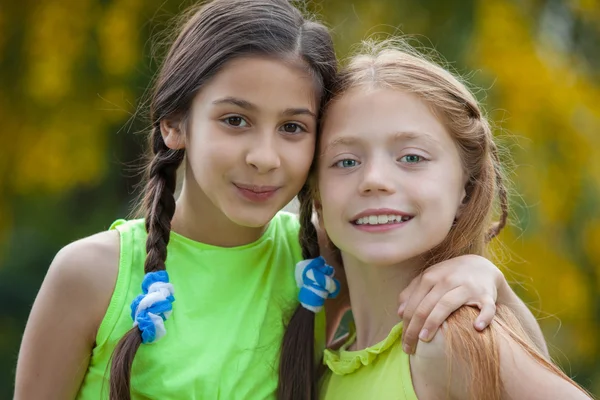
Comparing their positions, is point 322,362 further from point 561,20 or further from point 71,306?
point 561,20

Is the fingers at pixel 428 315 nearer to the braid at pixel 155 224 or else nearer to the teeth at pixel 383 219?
the teeth at pixel 383 219

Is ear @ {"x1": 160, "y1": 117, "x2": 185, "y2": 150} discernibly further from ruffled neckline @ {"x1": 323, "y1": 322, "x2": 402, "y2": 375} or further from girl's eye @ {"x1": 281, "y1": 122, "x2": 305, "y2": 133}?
ruffled neckline @ {"x1": 323, "y1": 322, "x2": 402, "y2": 375}

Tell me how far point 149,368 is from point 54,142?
3265 millimetres

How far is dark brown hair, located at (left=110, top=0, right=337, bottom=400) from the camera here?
2.72 m

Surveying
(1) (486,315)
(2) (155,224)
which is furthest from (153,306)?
(1) (486,315)

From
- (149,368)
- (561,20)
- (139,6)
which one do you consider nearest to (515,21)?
(561,20)

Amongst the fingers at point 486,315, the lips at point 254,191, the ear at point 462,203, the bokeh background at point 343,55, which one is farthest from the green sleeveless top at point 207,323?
the bokeh background at point 343,55

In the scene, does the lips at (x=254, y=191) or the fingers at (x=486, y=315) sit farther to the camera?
the lips at (x=254, y=191)

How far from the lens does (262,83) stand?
8.83 ft

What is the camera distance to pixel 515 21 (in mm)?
5656

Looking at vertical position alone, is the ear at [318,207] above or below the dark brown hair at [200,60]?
below

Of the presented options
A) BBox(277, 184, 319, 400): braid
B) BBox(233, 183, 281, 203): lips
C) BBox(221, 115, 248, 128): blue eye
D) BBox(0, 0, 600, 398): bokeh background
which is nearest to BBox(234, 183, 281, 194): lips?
BBox(233, 183, 281, 203): lips

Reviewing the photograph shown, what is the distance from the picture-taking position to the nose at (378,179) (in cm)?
253

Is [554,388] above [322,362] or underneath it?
above
